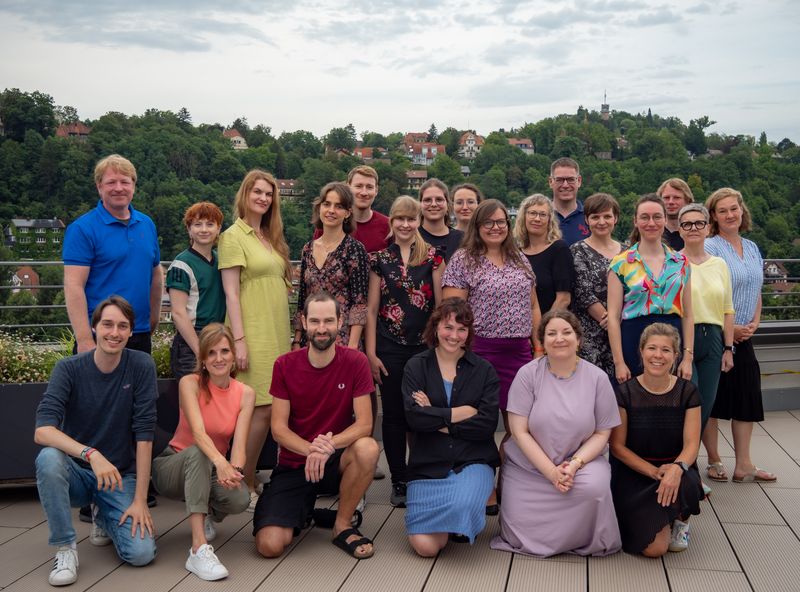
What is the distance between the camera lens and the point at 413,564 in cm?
298

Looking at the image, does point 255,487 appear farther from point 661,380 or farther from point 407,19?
point 407,19

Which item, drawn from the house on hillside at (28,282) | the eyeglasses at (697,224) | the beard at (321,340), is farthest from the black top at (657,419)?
the house on hillside at (28,282)

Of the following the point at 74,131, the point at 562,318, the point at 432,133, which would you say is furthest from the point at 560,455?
the point at 432,133

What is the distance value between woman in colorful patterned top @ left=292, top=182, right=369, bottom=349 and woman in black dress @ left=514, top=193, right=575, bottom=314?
2.71 ft

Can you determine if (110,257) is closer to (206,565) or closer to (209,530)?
(209,530)

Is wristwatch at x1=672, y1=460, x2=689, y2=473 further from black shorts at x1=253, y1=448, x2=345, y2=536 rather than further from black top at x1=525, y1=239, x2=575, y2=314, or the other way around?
black shorts at x1=253, y1=448, x2=345, y2=536

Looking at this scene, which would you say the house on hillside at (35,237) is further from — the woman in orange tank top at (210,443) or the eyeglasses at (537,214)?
the eyeglasses at (537,214)

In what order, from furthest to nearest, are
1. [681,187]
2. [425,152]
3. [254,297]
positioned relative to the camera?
[425,152], [681,187], [254,297]

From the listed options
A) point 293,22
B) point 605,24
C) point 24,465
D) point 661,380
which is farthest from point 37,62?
point 661,380

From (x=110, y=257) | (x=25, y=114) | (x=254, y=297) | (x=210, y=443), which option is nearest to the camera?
(x=210, y=443)

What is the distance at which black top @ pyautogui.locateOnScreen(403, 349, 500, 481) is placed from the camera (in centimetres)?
319

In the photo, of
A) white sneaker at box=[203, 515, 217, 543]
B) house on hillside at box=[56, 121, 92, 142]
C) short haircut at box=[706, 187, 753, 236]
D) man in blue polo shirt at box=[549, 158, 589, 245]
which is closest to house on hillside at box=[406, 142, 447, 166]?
house on hillside at box=[56, 121, 92, 142]

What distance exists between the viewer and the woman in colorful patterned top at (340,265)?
3.58 m

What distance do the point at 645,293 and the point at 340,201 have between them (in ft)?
4.92
